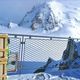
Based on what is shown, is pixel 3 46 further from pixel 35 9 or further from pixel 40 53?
pixel 35 9

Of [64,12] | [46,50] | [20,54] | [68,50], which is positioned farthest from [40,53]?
[64,12]

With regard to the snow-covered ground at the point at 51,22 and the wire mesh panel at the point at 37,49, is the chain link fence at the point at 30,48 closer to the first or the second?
the wire mesh panel at the point at 37,49

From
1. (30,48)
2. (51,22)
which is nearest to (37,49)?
(30,48)

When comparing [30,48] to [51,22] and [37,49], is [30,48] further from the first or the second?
[51,22]

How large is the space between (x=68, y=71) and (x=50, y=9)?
161 meters

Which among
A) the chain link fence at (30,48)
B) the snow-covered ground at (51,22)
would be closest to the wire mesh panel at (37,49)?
the chain link fence at (30,48)

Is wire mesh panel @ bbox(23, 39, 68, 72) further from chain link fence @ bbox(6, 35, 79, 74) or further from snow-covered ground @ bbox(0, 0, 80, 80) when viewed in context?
snow-covered ground @ bbox(0, 0, 80, 80)

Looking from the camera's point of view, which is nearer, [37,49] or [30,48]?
[37,49]

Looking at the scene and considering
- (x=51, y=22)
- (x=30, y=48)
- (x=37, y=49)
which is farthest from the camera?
(x=51, y=22)

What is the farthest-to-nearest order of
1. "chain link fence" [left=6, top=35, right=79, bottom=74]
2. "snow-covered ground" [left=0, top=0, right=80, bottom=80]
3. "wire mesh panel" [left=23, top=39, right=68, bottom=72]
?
"snow-covered ground" [left=0, top=0, right=80, bottom=80], "wire mesh panel" [left=23, top=39, right=68, bottom=72], "chain link fence" [left=6, top=35, right=79, bottom=74]

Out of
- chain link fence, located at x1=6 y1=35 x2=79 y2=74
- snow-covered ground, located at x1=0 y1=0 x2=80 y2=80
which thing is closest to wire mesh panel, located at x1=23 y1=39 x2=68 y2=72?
chain link fence, located at x1=6 y1=35 x2=79 y2=74

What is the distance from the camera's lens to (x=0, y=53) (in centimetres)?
758

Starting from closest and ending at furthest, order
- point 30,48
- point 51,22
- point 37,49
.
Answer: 1. point 37,49
2. point 30,48
3. point 51,22

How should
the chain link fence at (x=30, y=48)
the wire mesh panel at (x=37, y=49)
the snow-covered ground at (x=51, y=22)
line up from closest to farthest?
the chain link fence at (x=30, y=48)
the wire mesh panel at (x=37, y=49)
the snow-covered ground at (x=51, y=22)
